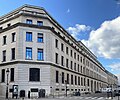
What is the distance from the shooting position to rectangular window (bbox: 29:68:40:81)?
53.2m

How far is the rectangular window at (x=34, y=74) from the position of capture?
174ft

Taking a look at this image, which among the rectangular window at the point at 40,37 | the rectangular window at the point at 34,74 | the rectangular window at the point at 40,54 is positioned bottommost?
the rectangular window at the point at 34,74

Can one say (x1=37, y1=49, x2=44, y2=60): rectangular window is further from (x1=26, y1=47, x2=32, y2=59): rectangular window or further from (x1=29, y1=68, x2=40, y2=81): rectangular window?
(x1=29, y1=68, x2=40, y2=81): rectangular window

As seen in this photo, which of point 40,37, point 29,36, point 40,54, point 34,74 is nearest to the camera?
point 34,74

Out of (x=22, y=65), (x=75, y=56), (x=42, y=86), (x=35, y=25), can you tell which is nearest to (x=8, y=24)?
(x=35, y=25)

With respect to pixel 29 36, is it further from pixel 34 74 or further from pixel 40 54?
pixel 34 74

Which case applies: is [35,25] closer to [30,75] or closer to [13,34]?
[13,34]

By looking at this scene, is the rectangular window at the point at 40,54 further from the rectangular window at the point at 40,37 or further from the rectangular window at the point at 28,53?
the rectangular window at the point at 40,37

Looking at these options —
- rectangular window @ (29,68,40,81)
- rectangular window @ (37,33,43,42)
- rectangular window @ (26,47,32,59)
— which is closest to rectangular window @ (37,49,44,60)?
rectangular window @ (26,47,32,59)

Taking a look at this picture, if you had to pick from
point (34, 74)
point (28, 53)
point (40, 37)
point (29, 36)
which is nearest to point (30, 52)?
point (28, 53)

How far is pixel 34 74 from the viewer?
5369cm

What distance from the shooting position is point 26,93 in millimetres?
51312

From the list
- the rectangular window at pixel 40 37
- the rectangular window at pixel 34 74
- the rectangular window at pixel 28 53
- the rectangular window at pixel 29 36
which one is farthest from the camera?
the rectangular window at pixel 40 37

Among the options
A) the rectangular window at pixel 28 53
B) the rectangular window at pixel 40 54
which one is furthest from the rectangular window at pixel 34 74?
the rectangular window at pixel 28 53
